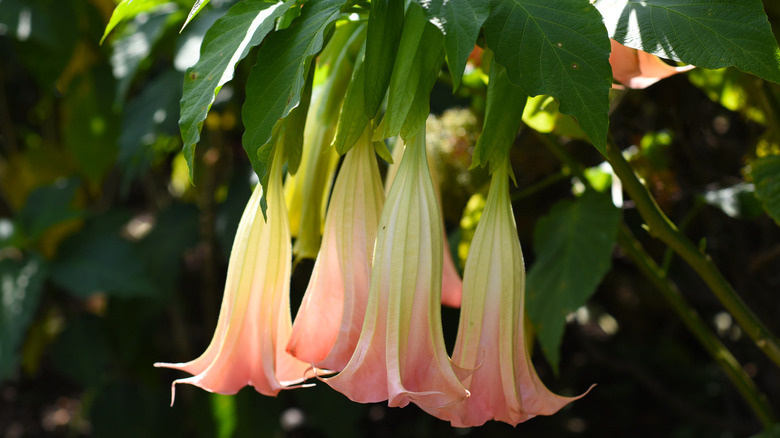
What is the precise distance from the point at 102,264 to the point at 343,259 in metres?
0.91

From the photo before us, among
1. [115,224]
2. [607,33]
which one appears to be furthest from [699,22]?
[115,224]

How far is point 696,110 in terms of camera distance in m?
0.96

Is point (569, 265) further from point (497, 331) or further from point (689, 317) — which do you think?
point (497, 331)

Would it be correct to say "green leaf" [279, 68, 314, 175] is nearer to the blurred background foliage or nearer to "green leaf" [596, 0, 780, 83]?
"green leaf" [596, 0, 780, 83]

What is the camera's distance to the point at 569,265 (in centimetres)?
68

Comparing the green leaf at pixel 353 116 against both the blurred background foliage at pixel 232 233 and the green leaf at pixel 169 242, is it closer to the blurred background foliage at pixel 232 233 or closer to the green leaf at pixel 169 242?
the blurred background foliage at pixel 232 233

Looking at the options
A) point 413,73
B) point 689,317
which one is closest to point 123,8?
point 413,73

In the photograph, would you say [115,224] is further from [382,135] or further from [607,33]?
[607,33]

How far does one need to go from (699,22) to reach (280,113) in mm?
264

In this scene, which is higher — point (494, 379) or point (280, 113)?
point (280, 113)

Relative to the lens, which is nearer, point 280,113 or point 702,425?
point 280,113

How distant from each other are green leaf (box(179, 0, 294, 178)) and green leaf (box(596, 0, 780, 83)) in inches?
8.5

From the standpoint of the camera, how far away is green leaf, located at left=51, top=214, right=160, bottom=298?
46.1 inches

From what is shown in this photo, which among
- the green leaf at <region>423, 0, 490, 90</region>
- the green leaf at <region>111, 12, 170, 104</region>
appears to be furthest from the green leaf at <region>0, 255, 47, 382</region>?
the green leaf at <region>423, 0, 490, 90</region>
